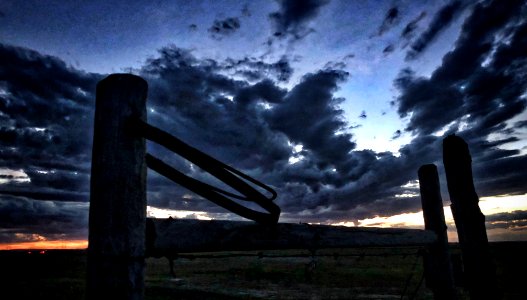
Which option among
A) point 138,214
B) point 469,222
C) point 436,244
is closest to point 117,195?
point 138,214

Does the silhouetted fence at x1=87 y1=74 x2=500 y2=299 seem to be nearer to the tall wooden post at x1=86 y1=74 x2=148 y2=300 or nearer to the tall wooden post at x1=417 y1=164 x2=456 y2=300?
the tall wooden post at x1=86 y1=74 x2=148 y2=300

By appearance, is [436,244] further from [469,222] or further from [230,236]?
[230,236]

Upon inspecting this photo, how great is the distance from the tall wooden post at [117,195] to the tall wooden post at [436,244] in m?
3.03

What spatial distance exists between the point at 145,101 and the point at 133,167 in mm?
360

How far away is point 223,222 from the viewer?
2008mm

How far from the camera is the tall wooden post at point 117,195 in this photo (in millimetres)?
1521

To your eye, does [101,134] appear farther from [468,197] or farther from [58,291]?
[58,291]

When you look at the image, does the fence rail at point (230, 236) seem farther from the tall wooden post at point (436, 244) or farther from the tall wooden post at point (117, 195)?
the tall wooden post at point (436, 244)

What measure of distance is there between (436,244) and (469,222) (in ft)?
1.54

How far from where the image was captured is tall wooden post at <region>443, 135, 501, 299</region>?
3.50 meters

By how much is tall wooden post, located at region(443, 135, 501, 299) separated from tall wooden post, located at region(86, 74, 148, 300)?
3.28 m

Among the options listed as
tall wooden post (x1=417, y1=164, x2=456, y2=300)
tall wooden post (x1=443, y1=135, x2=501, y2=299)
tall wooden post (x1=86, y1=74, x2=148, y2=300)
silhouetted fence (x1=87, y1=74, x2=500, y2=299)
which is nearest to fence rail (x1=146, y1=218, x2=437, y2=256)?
silhouetted fence (x1=87, y1=74, x2=500, y2=299)

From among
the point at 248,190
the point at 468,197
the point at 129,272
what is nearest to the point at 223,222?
the point at 248,190

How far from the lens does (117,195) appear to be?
156 centimetres
